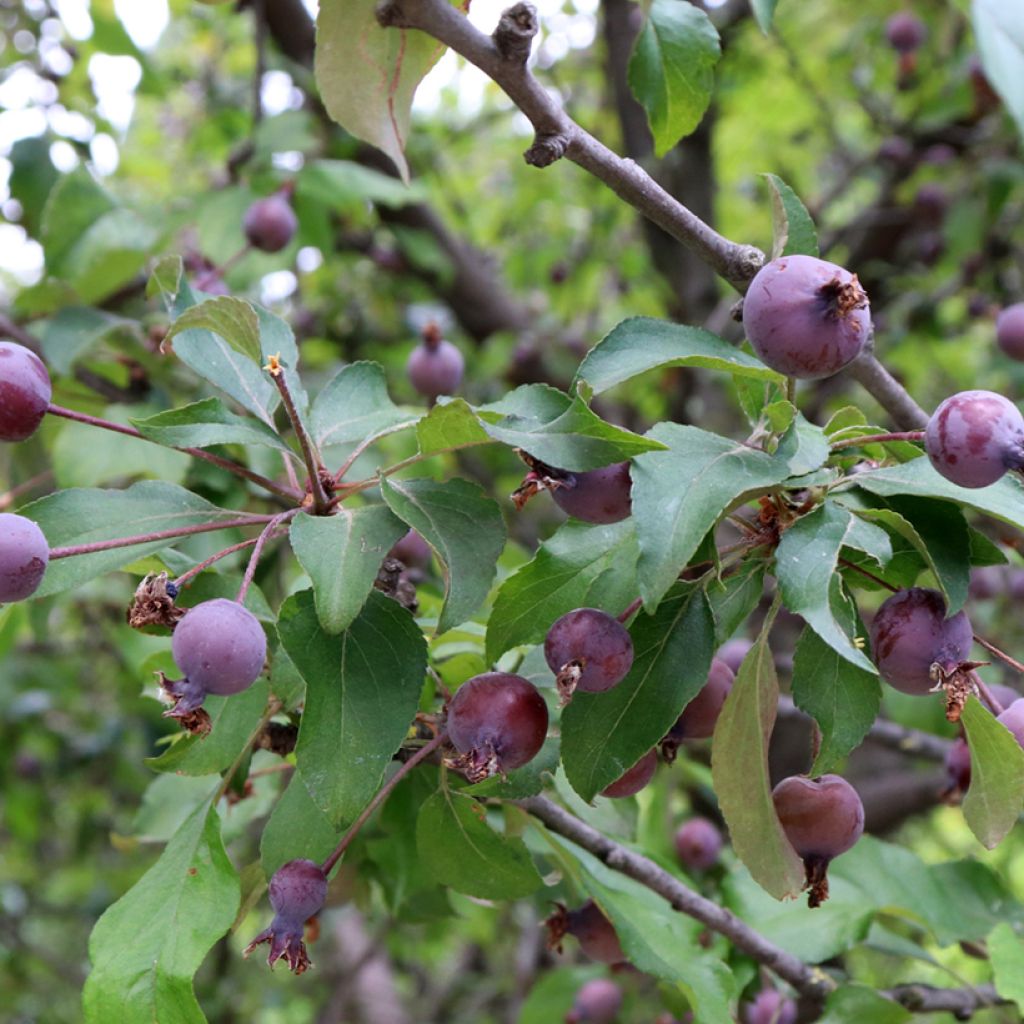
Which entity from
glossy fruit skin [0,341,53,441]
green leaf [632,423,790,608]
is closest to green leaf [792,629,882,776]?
green leaf [632,423,790,608]

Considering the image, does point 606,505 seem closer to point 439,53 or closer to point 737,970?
point 439,53

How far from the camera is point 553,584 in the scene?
0.97m

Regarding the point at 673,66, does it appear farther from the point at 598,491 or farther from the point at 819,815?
the point at 819,815

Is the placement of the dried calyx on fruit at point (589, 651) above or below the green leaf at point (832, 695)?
above

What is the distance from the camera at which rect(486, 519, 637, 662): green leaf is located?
96cm

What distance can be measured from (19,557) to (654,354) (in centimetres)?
51

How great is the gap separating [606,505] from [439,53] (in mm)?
418

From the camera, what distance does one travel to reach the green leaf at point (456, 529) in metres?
0.88

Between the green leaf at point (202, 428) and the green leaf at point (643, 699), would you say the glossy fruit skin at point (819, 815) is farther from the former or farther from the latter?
the green leaf at point (202, 428)

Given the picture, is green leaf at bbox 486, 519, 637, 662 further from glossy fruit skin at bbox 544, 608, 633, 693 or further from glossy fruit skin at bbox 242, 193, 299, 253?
glossy fruit skin at bbox 242, 193, 299, 253

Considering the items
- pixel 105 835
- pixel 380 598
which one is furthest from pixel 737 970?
pixel 105 835

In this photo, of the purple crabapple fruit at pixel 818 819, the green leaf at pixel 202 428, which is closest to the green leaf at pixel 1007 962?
the purple crabapple fruit at pixel 818 819

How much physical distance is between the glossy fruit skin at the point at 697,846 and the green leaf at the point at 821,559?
871 mm

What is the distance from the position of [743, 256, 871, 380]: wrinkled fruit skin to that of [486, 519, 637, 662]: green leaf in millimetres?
198
